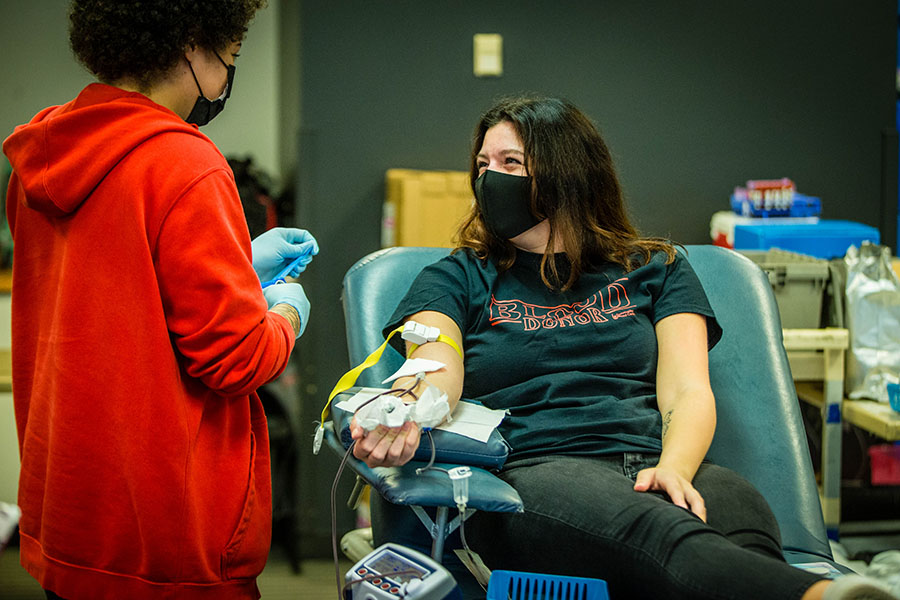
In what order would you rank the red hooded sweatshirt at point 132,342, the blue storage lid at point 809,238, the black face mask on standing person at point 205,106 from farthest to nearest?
the blue storage lid at point 809,238, the black face mask on standing person at point 205,106, the red hooded sweatshirt at point 132,342

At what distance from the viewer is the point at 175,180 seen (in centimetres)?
113

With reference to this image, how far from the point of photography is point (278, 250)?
1.55m

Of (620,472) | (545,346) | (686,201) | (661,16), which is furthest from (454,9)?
(620,472)

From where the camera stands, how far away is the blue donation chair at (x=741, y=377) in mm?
1705

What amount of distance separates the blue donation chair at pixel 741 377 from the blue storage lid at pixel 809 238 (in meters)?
0.87

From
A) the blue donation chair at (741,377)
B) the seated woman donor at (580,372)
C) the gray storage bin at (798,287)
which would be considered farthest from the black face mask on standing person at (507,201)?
the gray storage bin at (798,287)

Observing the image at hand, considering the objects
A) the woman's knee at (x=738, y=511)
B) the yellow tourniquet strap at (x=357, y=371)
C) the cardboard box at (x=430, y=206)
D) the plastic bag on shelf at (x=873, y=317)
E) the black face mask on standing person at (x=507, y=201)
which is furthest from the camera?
the cardboard box at (x=430, y=206)

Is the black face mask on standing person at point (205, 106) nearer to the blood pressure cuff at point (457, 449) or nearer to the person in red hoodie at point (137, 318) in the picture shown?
the person in red hoodie at point (137, 318)

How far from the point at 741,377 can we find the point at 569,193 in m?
0.53

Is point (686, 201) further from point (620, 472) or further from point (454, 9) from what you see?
point (620, 472)

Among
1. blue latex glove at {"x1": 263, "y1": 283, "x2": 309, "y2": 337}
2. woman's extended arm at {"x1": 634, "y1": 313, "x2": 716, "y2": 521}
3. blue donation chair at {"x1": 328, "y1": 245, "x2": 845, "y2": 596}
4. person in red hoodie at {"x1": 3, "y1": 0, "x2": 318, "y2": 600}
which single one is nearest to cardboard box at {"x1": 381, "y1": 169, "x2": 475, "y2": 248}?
blue donation chair at {"x1": 328, "y1": 245, "x2": 845, "y2": 596}

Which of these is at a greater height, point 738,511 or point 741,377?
point 741,377

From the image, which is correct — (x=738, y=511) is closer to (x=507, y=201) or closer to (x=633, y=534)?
(x=633, y=534)

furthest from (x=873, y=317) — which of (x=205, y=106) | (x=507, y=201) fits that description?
(x=205, y=106)
